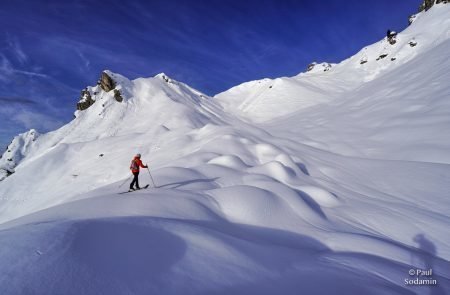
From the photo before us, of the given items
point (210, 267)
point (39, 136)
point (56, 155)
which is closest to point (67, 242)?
point (210, 267)

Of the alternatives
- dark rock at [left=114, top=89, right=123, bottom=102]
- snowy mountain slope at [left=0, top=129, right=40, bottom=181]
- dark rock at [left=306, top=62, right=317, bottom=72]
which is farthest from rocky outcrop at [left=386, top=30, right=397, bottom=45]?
snowy mountain slope at [left=0, top=129, right=40, bottom=181]

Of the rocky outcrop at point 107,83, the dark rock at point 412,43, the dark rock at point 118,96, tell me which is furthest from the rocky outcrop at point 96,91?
the dark rock at point 412,43

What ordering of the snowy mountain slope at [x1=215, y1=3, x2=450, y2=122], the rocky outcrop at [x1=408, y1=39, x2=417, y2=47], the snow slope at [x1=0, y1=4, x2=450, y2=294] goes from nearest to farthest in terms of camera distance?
the snow slope at [x1=0, y1=4, x2=450, y2=294] → the snowy mountain slope at [x1=215, y1=3, x2=450, y2=122] → the rocky outcrop at [x1=408, y1=39, x2=417, y2=47]

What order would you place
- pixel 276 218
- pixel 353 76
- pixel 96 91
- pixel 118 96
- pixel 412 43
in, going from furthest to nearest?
1. pixel 96 91
2. pixel 118 96
3. pixel 353 76
4. pixel 412 43
5. pixel 276 218

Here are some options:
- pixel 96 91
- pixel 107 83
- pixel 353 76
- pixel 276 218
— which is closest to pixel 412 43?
pixel 353 76

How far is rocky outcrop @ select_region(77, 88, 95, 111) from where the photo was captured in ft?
254

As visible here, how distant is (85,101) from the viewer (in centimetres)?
7800

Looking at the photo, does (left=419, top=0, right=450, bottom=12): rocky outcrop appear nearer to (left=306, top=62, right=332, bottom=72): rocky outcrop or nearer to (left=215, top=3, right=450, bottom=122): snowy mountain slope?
(left=215, top=3, right=450, bottom=122): snowy mountain slope

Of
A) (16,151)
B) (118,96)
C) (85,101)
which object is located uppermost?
(118,96)

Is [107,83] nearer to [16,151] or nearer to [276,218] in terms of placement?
[16,151]

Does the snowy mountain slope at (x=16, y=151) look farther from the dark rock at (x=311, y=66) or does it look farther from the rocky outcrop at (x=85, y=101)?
the dark rock at (x=311, y=66)

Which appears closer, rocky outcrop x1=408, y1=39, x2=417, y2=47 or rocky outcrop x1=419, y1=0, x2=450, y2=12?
rocky outcrop x1=408, y1=39, x2=417, y2=47

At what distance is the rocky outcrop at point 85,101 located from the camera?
77.5 metres

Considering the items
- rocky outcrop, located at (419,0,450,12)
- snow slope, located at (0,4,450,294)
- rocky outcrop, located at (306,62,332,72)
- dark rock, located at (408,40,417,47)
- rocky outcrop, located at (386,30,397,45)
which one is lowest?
snow slope, located at (0,4,450,294)
